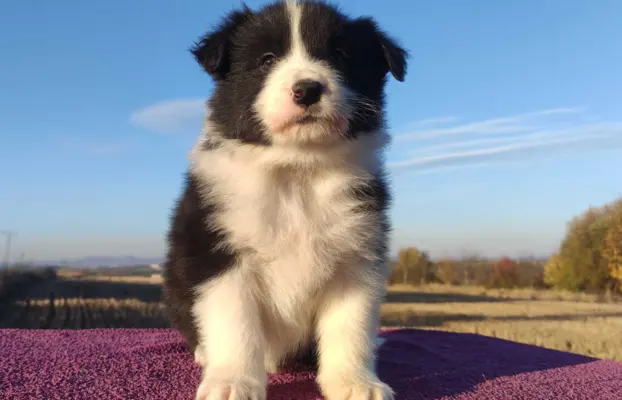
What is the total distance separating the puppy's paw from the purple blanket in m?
0.10

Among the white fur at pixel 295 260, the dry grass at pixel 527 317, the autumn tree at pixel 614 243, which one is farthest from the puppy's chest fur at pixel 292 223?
the autumn tree at pixel 614 243

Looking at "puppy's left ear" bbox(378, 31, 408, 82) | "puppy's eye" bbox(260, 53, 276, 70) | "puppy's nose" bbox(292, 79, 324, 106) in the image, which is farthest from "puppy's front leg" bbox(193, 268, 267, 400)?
"puppy's left ear" bbox(378, 31, 408, 82)

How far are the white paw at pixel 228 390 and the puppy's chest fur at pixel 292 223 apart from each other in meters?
0.40

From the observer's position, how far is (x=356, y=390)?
2117 millimetres

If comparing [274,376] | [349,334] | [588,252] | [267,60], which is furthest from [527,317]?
[267,60]

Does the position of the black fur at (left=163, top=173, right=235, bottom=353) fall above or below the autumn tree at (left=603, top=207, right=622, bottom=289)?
below

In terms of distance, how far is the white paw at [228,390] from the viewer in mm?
1952

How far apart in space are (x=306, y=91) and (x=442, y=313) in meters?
16.2

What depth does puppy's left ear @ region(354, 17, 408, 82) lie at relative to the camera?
2666 millimetres

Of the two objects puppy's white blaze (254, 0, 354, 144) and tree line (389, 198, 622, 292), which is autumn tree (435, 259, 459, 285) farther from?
puppy's white blaze (254, 0, 354, 144)

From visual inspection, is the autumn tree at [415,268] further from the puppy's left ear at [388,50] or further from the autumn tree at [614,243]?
the puppy's left ear at [388,50]

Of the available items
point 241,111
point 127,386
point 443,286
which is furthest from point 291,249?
point 443,286

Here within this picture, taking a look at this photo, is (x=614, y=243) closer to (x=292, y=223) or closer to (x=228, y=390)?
(x=292, y=223)

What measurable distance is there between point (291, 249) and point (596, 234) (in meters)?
15.3
